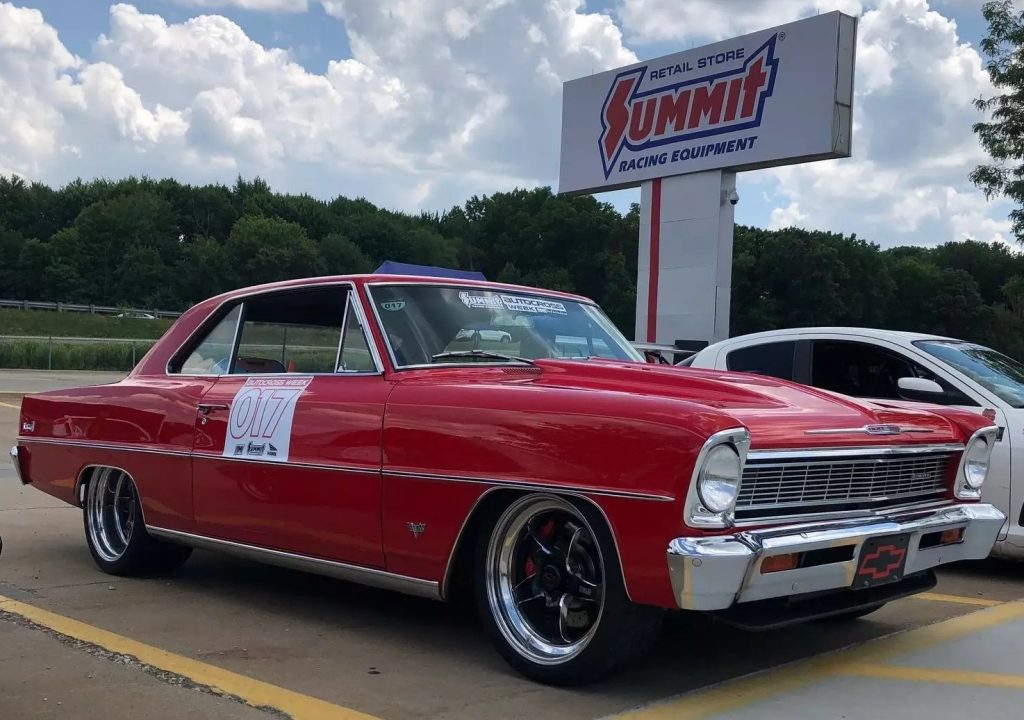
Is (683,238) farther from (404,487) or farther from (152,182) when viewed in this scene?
(152,182)

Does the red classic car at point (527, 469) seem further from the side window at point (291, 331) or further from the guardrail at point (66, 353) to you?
the guardrail at point (66, 353)

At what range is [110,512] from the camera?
19.1 ft

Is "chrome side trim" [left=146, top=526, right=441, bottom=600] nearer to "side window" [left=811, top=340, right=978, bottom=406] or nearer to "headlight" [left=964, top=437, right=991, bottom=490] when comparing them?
"headlight" [left=964, top=437, right=991, bottom=490]

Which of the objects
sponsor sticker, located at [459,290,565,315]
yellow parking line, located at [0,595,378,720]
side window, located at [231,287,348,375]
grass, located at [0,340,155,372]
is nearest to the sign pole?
sponsor sticker, located at [459,290,565,315]

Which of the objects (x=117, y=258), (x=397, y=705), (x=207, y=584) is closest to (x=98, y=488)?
(x=207, y=584)

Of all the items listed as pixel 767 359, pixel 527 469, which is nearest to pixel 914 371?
pixel 767 359

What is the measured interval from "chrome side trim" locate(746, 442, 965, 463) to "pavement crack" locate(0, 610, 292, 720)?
5.98ft

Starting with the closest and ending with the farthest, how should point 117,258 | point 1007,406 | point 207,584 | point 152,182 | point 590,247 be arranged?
point 207,584
point 1007,406
point 590,247
point 117,258
point 152,182

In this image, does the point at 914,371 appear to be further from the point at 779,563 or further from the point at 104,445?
the point at 104,445

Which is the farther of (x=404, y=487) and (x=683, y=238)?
(x=683, y=238)

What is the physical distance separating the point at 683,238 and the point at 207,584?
40.9 ft

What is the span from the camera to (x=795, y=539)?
132 inches

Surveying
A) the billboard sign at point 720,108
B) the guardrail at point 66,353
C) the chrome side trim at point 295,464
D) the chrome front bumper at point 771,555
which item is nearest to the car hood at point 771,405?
the chrome front bumper at point 771,555

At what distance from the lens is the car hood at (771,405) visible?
3518 mm
